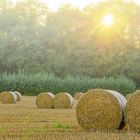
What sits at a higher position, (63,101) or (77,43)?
(77,43)

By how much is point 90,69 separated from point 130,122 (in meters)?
42.2

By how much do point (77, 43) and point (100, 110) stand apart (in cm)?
4433

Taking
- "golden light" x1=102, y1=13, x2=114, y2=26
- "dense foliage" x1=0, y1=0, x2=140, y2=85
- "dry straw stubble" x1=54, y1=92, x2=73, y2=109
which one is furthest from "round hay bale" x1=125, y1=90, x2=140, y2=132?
"golden light" x1=102, y1=13, x2=114, y2=26

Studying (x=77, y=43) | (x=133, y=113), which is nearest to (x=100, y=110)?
(x=133, y=113)

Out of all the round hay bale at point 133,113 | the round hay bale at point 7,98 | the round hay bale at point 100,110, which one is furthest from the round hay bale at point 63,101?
the round hay bale at point 133,113

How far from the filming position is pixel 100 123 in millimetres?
10906

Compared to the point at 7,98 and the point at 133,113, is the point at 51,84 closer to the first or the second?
the point at 7,98

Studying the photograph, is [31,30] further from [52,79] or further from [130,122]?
[130,122]

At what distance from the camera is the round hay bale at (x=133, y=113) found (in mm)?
10445

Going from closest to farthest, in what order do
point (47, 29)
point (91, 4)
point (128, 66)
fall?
point (128, 66) < point (47, 29) < point (91, 4)

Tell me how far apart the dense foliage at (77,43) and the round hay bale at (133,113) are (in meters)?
41.3

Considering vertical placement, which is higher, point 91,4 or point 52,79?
point 91,4

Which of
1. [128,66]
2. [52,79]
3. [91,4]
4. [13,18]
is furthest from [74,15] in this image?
[52,79]

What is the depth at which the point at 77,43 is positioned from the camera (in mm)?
55250
